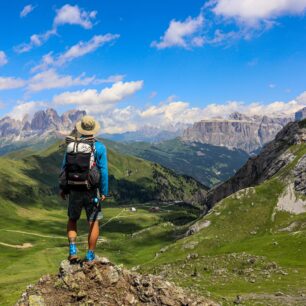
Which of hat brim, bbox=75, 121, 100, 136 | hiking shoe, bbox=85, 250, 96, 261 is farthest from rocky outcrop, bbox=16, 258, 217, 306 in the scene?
hat brim, bbox=75, 121, 100, 136

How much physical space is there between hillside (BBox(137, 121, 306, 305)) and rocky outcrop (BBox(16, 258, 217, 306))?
14.4 metres

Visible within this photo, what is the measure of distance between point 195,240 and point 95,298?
113 m

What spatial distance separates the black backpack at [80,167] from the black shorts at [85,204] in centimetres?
44

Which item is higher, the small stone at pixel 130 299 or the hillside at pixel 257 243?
the small stone at pixel 130 299

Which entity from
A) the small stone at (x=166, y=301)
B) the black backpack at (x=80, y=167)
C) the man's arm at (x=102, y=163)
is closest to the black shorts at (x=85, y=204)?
the black backpack at (x=80, y=167)

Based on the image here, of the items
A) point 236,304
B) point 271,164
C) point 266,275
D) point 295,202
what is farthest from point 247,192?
point 236,304

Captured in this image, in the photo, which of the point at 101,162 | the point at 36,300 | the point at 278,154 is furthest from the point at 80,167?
the point at 278,154

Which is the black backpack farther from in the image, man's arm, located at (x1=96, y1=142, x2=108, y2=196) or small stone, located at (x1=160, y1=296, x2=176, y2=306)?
small stone, located at (x1=160, y1=296, x2=176, y2=306)

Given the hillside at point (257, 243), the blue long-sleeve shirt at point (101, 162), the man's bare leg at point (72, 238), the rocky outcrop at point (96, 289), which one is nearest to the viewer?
the blue long-sleeve shirt at point (101, 162)

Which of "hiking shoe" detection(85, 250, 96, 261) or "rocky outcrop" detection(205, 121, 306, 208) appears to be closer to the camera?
"hiking shoe" detection(85, 250, 96, 261)

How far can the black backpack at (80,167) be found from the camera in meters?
21.0

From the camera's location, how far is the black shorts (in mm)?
21781

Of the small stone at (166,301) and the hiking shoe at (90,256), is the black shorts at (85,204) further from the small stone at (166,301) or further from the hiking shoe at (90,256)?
the small stone at (166,301)

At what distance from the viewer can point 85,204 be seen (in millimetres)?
22062
